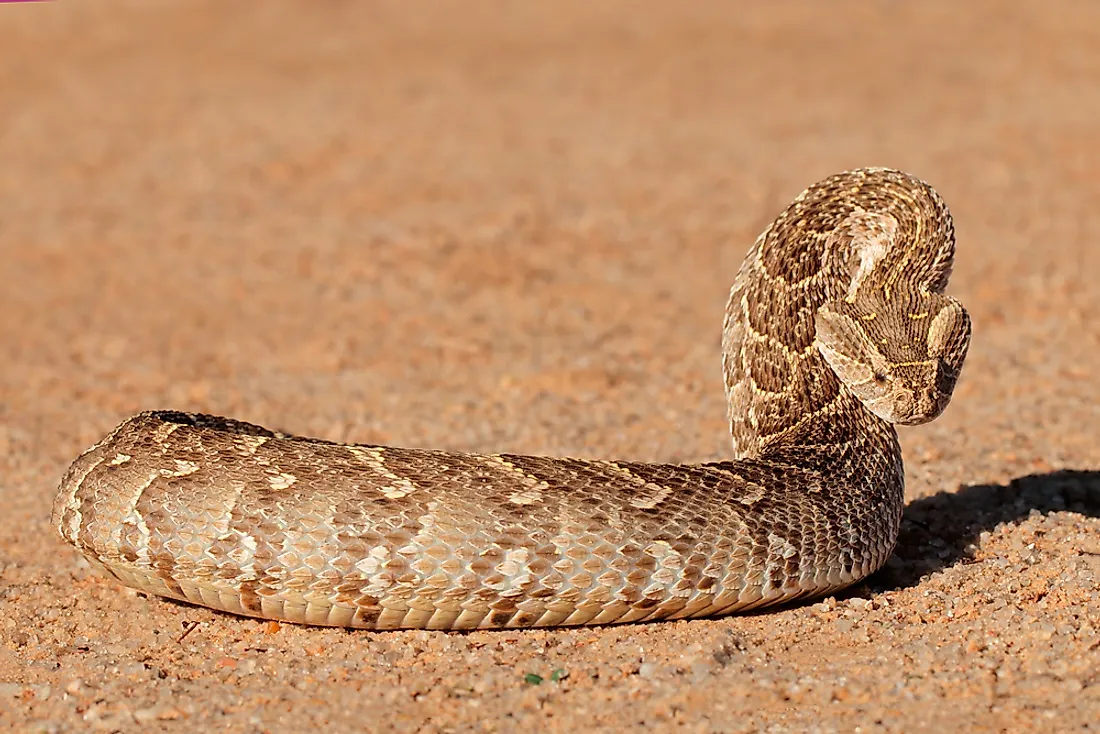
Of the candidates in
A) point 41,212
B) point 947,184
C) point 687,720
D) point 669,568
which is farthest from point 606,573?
point 41,212

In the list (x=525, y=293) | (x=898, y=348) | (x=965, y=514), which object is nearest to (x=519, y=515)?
(x=898, y=348)

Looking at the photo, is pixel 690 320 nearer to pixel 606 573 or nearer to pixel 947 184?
pixel 947 184

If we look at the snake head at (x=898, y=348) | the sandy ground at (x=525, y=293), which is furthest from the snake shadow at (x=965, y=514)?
the snake head at (x=898, y=348)

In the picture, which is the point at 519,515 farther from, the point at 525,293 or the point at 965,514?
the point at 525,293

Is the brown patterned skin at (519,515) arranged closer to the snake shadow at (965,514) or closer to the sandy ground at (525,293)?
the sandy ground at (525,293)

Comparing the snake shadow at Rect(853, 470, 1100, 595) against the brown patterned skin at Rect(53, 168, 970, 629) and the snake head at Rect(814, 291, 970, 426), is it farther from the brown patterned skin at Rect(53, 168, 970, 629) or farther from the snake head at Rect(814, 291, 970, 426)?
the snake head at Rect(814, 291, 970, 426)

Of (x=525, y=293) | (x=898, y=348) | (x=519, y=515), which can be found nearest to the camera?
(x=519, y=515)
